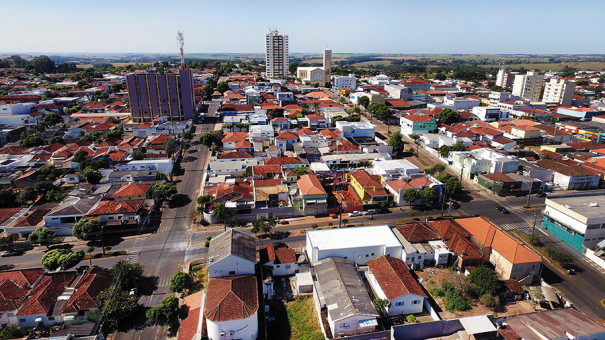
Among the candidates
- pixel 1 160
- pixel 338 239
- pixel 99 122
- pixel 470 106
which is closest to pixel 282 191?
pixel 338 239

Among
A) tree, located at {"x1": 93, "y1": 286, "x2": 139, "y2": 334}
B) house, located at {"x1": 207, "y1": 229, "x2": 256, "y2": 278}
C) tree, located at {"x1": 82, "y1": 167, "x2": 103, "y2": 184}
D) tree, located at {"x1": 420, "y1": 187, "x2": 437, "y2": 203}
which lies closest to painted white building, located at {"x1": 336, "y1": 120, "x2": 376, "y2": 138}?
tree, located at {"x1": 420, "y1": 187, "x2": 437, "y2": 203}

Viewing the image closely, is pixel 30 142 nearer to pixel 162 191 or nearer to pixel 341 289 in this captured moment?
pixel 162 191

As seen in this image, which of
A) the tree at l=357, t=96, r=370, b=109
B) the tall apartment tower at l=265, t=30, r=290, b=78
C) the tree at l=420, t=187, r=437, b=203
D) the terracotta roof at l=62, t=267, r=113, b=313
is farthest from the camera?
the tall apartment tower at l=265, t=30, r=290, b=78

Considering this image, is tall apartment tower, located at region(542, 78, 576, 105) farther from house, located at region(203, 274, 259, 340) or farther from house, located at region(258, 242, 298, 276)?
house, located at region(203, 274, 259, 340)

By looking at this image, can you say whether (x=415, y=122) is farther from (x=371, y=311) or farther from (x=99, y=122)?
(x=99, y=122)

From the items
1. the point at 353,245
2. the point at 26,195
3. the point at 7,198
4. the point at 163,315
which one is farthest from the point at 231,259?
the point at 7,198
